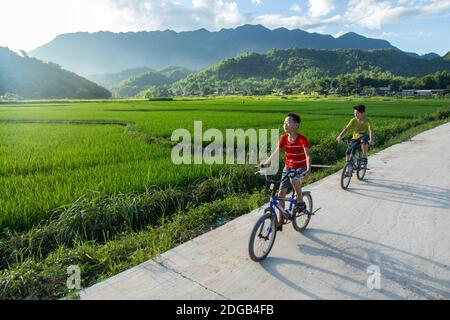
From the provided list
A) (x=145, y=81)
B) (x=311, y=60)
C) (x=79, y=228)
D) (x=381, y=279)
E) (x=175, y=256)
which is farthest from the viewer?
(x=145, y=81)

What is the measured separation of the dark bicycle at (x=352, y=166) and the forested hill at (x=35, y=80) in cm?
6451

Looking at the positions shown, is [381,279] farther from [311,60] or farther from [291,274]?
[311,60]

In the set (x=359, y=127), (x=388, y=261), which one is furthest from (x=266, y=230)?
(x=359, y=127)

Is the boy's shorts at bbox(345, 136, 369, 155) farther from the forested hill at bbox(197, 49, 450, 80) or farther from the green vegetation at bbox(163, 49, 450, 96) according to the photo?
the forested hill at bbox(197, 49, 450, 80)

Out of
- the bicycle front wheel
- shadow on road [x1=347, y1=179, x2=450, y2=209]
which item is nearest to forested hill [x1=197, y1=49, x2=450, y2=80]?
the bicycle front wheel

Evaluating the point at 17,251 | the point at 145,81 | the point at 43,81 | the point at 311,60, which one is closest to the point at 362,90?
the point at 311,60

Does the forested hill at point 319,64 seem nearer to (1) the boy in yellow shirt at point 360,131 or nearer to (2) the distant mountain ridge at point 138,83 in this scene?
(2) the distant mountain ridge at point 138,83

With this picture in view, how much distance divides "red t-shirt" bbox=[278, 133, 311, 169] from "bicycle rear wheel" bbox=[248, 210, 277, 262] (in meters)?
0.68

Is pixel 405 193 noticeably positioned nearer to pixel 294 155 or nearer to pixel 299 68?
pixel 294 155

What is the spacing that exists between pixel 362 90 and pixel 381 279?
7250 centimetres

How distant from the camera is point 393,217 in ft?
14.5

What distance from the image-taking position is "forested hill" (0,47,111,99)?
201 feet

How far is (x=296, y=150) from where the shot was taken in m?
3.61
